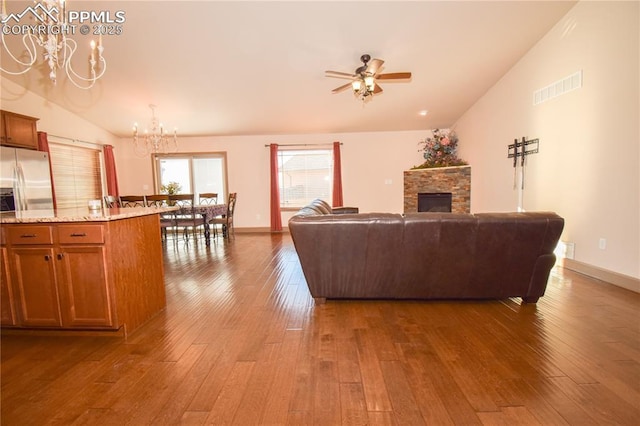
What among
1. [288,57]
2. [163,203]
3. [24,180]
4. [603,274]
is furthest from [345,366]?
[24,180]

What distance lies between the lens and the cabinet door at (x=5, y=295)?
81.2 inches

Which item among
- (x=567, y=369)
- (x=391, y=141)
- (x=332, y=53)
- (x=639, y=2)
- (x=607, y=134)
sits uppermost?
(x=332, y=53)

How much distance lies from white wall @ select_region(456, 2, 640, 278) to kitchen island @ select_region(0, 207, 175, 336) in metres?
4.70

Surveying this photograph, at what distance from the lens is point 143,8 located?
3180 millimetres

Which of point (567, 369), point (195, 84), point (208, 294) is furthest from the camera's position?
point (195, 84)

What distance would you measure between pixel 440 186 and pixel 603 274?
3.51 metres

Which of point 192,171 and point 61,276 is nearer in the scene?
point 61,276

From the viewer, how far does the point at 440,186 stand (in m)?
6.36

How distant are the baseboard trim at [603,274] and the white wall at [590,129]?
0.17 ft

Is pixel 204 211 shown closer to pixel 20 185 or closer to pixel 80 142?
pixel 20 185

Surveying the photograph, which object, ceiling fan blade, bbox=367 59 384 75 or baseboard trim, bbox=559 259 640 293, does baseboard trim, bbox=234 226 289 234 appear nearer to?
ceiling fan blade, bbox=367 59 384 75

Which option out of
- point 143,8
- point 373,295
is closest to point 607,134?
point 373,295

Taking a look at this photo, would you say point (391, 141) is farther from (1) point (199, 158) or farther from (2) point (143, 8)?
(2) point (143, 8)

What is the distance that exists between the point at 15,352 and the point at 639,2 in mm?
6032
